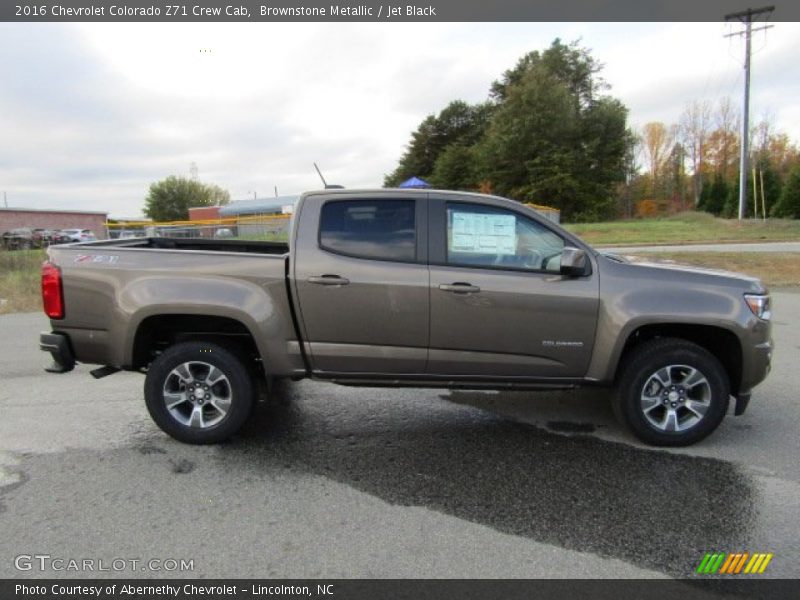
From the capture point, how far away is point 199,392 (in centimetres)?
398

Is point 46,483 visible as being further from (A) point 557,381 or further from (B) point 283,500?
(A) point 557,381

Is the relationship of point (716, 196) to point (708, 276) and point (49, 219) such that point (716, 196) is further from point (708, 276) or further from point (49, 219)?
point (49, 219)

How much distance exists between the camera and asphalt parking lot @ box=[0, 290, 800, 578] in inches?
106

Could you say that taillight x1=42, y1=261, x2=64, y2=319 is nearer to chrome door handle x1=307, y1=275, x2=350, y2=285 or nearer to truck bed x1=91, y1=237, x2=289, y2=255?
truck bed x1=91, y1=237, x2=289, y2=255

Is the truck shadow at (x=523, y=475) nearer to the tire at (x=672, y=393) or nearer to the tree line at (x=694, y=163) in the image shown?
the tire at (x=672, y=393)

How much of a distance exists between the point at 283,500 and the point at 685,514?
7.77 feet

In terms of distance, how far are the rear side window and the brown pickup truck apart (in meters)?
0.01

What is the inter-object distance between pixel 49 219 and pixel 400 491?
208 ft

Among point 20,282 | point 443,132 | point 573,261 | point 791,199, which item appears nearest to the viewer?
point 573,261

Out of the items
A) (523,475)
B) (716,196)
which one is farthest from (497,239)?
(716,196)

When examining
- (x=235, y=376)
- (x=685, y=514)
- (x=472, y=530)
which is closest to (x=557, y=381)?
(x=685, y=514)

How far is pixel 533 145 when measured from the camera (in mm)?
44406

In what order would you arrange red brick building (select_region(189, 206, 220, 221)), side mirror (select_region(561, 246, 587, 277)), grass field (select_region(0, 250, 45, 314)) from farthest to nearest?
red brick building (select_region(189, 206, 220, 221)) < grass field (select_region(0, 250, 45, 314)) < side mirror (select_region(561, 246, 587, 277))

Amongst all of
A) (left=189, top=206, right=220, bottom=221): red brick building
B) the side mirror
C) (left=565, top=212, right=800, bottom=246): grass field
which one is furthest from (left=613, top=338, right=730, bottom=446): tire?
(left=189, top=206, right=220, bottom=221): red brick building
